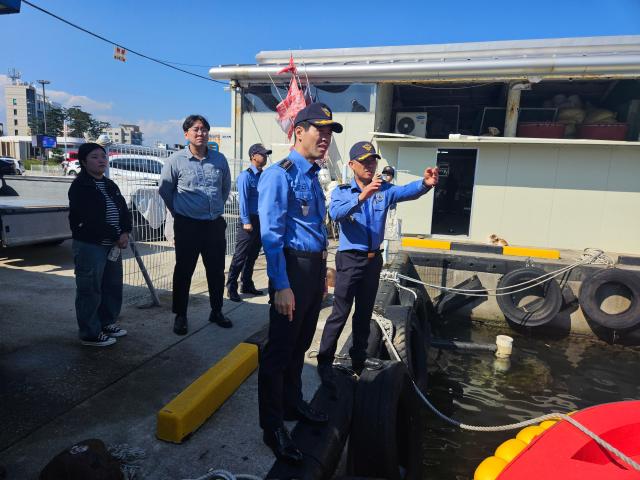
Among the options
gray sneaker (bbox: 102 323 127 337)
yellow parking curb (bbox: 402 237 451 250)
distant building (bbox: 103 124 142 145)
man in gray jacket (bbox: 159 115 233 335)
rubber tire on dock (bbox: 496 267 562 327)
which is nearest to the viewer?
gray sneaker (bbox: 102 323 127 337)

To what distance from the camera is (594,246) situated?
9.84 m

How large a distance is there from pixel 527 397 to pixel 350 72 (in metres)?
8.52

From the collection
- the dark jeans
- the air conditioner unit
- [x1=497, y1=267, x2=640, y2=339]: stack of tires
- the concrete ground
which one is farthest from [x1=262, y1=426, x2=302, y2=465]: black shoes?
the air conditioner unit

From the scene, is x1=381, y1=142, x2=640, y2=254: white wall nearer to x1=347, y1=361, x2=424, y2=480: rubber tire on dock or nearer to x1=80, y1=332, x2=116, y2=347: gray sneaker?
x1=347, y1=361, x2=424, y2=480: rubber tire on dock

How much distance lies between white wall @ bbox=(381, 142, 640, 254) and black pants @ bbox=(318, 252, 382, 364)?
789cm

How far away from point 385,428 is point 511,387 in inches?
159

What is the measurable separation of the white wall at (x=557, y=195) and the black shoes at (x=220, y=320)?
7.79 metres

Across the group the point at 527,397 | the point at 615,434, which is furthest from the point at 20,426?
the point at 527,397

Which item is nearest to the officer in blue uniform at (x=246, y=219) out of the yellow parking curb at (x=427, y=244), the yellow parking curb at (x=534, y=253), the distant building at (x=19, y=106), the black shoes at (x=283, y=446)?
the black shoes at (x=283, y=446)

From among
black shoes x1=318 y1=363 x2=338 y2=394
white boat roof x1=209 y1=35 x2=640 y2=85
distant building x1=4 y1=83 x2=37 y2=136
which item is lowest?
black shoes x1=318 y1=363 x2=338 y2=394

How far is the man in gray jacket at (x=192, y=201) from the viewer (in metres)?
3.73

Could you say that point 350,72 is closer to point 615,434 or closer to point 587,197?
point 587,197

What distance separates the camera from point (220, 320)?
4102mm

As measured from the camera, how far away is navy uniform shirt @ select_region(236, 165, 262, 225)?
16.5ft
